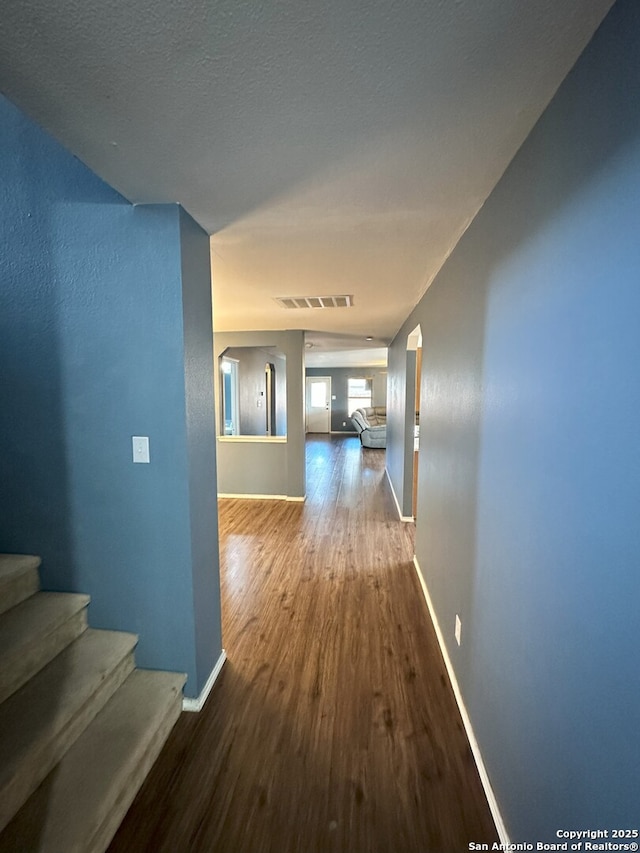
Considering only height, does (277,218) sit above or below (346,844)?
above

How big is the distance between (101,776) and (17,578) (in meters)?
0.88

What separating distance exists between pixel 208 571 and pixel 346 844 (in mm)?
1117

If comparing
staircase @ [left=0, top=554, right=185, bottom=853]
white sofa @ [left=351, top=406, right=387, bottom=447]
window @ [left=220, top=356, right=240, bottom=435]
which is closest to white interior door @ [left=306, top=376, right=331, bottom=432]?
white sofa @ [left=351, top=406, right=387, bottom=447]

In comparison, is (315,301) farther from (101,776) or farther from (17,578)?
(101,776)

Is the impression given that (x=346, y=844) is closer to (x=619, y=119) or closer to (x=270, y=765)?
(x=270, y=765)

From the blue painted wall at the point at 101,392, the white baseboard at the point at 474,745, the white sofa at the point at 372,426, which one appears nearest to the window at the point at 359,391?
the white sofa at the point at 372,426

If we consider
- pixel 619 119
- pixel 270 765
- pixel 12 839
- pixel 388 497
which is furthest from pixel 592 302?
pixel 388 497

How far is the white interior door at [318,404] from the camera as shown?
12.2 metres

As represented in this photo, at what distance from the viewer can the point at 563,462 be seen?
0.85 m

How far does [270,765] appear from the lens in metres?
1.41

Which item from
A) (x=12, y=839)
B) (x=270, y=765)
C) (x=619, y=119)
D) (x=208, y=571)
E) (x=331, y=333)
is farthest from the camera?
(x=331, y=333)

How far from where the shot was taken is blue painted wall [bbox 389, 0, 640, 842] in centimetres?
66

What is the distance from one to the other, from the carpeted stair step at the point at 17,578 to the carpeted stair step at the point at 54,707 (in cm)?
32

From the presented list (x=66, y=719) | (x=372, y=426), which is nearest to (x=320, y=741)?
(x=66, y=719)
